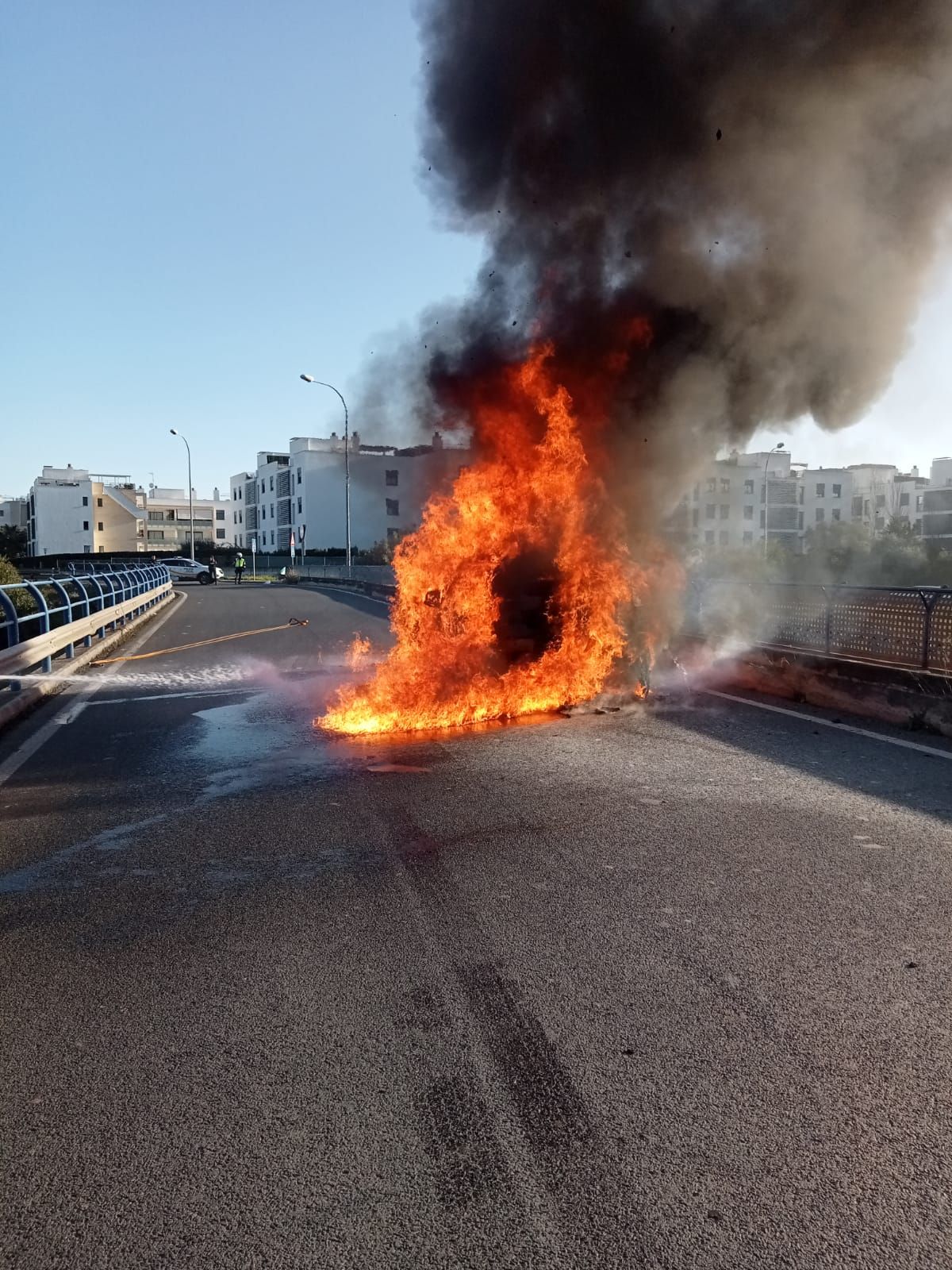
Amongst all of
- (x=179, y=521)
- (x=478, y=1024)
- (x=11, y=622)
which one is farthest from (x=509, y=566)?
(x=179, y=521)

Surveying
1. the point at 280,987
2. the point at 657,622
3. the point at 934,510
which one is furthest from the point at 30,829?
the point at 934,510

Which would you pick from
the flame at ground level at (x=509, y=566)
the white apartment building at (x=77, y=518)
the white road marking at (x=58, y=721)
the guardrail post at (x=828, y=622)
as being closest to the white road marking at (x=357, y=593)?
the white road marking at (x=58, y=721)

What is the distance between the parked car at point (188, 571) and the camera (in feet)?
177

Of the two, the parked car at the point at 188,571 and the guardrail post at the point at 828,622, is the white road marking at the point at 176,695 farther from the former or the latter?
the parked car at the point at 188,571

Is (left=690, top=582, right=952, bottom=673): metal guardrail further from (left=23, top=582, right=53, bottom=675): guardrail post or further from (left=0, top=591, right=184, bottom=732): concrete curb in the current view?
(left=23, top=582, right=53, bottom=675): guardrail post

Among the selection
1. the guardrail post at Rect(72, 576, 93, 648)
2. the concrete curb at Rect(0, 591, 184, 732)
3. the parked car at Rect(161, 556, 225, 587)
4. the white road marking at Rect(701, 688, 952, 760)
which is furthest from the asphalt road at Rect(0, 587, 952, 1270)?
the parked car at Rect(161, 556, 225, 587)

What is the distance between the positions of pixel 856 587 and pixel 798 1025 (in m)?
7.62

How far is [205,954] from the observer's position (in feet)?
12.1

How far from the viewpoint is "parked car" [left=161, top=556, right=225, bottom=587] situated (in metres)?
53.8

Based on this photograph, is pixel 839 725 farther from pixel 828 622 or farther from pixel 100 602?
pixel 100 602

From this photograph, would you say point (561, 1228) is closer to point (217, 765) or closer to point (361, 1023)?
point (361, 1023)

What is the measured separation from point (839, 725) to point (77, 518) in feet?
345

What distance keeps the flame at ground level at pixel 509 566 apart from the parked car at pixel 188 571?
4491 cm

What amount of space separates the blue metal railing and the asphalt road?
15.6ft
